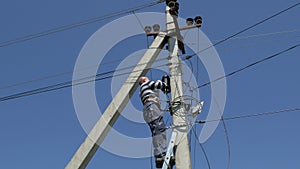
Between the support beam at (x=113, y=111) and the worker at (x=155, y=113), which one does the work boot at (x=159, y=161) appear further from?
the support beam at (x=113, y=111)

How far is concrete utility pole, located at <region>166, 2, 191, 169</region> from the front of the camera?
5051mm

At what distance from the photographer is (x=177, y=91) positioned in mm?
5598

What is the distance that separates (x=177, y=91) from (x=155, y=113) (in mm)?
428

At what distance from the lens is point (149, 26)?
6.61 m

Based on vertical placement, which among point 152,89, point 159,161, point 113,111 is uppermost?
point 152,89

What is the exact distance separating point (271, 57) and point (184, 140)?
2.33 m

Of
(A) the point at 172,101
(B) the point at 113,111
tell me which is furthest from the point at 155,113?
(B) the point at 113,111

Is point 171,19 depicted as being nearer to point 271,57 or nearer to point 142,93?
point 142,93

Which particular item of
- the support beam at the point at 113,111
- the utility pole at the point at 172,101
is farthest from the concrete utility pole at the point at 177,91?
the support beam at the point at 113,111

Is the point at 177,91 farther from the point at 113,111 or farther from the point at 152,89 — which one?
the point at 113,111

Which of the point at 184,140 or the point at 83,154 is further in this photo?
the point at 83,154

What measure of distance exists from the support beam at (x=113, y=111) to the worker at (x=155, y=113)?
164mm

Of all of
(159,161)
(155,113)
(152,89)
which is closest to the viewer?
(159,161)

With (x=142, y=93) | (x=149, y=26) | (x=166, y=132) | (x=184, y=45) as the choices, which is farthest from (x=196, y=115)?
(x=149, y=26)
